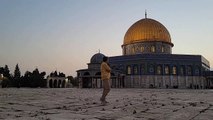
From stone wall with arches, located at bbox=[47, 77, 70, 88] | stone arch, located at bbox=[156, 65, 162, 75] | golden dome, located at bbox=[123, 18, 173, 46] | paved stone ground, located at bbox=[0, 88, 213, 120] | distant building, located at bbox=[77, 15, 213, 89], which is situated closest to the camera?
paved stone ground, located at bbox=[0, 88, 213, 120]

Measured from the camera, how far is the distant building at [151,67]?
2076 inches

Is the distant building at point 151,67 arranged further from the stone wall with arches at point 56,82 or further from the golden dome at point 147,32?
the stone wall with arches at point 56,82

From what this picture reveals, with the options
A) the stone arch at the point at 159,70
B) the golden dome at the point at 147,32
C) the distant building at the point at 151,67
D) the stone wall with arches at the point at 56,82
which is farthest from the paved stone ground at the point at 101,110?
the stone wall with arches at the point at 56,82

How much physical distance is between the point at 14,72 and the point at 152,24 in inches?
2014

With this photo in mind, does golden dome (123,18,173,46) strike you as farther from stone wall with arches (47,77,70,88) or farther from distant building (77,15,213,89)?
stone wall with arches (47,77,70,88)

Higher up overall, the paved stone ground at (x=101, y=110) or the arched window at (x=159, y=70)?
the arched window at (x=159, y=70)

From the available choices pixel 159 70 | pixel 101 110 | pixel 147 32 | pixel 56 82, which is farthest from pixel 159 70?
pixel 101 110

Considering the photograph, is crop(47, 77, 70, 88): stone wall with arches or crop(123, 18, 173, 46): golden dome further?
crop(47, 77, 70, 88): stone wall with arches

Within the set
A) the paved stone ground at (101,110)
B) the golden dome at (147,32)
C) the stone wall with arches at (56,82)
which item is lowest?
the paved stone ground at (101,110)

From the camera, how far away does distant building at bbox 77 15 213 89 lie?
52719mm

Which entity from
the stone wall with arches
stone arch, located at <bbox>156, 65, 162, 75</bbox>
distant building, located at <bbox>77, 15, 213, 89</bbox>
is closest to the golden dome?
distant building, located at <bbox>77, 15, 213, 89</bbox>

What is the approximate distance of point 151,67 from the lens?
53000 millimetres

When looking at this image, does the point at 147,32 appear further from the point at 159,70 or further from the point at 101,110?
the point at 101,110

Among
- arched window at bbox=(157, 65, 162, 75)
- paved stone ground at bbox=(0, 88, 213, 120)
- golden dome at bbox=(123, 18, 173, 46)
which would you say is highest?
golden dome at bbox=(123, 18, 173, 46)
